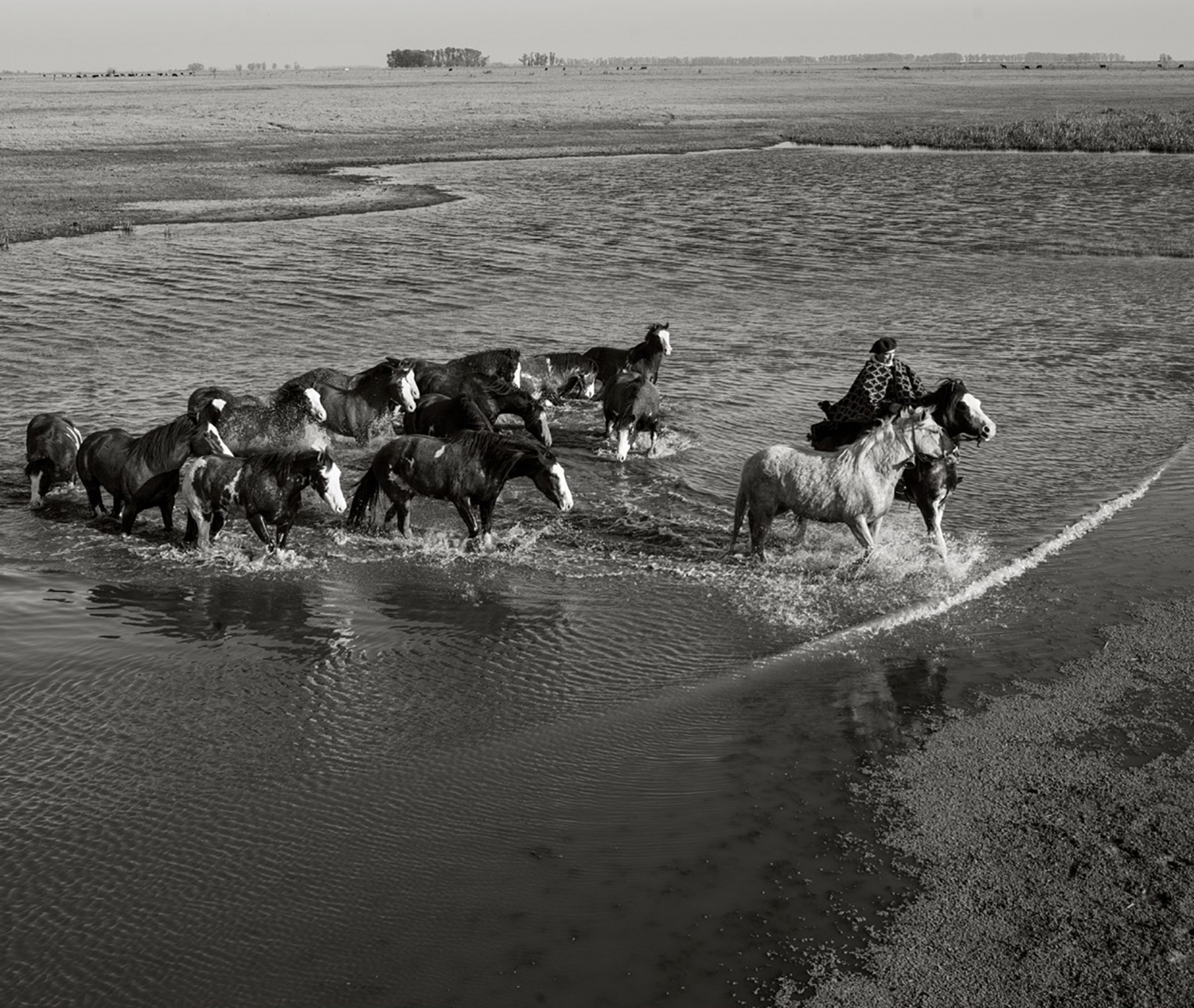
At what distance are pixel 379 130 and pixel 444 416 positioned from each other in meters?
60.0

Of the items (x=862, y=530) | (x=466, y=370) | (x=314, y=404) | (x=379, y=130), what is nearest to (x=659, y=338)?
(x=466, y=370)

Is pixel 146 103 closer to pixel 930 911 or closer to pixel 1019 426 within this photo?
pixel 1019 426

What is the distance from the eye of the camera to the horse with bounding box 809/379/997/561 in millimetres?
11281

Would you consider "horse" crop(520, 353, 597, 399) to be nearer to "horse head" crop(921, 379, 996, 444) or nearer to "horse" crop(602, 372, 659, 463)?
"horse" crop(602, 372, 659, 463)

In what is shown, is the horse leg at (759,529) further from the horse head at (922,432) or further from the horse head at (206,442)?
the horse head at (206,442)

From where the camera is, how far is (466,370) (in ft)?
50.8

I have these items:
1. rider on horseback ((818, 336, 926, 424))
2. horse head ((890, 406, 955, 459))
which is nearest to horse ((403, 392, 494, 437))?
rider on horseback ((818, 336, 926, 424))

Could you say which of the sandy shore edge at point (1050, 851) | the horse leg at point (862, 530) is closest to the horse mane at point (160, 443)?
the horse leg at point (862, 530)

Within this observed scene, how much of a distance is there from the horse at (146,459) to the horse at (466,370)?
3197mm

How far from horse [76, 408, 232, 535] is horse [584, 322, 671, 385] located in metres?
5.75

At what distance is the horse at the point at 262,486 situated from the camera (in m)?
11.4

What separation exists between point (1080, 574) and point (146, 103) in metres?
104

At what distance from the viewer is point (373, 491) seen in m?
12.2

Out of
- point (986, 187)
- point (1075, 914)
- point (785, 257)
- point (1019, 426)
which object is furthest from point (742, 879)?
point (986, 187)
